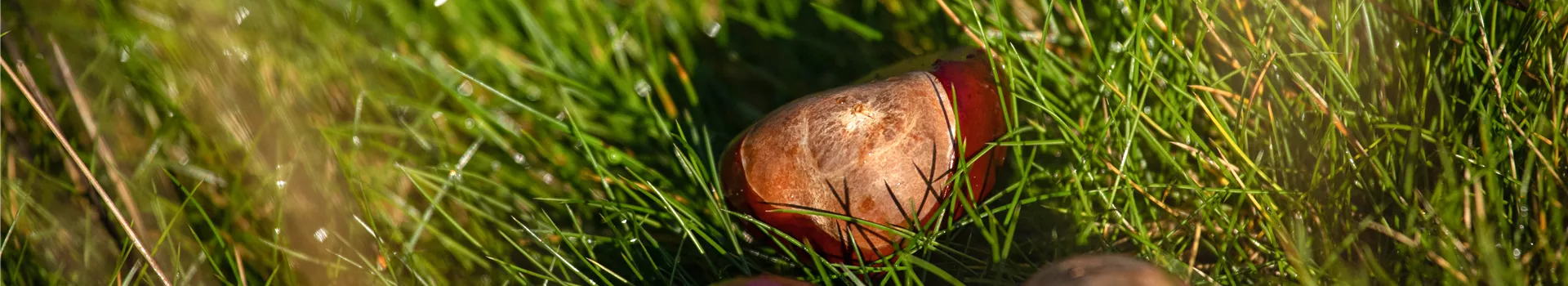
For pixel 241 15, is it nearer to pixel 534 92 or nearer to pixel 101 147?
pixel 101 147

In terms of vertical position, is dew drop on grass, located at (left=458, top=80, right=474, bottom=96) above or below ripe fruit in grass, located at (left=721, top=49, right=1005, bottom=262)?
below

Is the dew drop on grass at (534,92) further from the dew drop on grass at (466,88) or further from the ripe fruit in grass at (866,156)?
the ripe fruit in grass at (866,156)

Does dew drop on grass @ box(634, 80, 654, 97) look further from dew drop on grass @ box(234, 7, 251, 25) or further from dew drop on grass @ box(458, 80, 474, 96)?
dew drop on grass @ box(234, 7, 251, 25)

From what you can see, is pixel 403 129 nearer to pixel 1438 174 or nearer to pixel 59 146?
pixel 59 146

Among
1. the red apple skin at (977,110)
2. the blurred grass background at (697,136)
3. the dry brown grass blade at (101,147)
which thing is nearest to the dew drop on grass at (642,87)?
the blurred grass background at (697,136)

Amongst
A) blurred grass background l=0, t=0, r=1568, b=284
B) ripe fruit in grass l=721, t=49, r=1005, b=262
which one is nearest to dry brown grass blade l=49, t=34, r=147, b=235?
blurred grass background l=0, t=0, r=1568, b=284

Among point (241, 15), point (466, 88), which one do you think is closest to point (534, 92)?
point (466, 88)

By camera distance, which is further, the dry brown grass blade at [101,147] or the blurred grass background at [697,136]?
the dry brown grass blade at [101,147]
